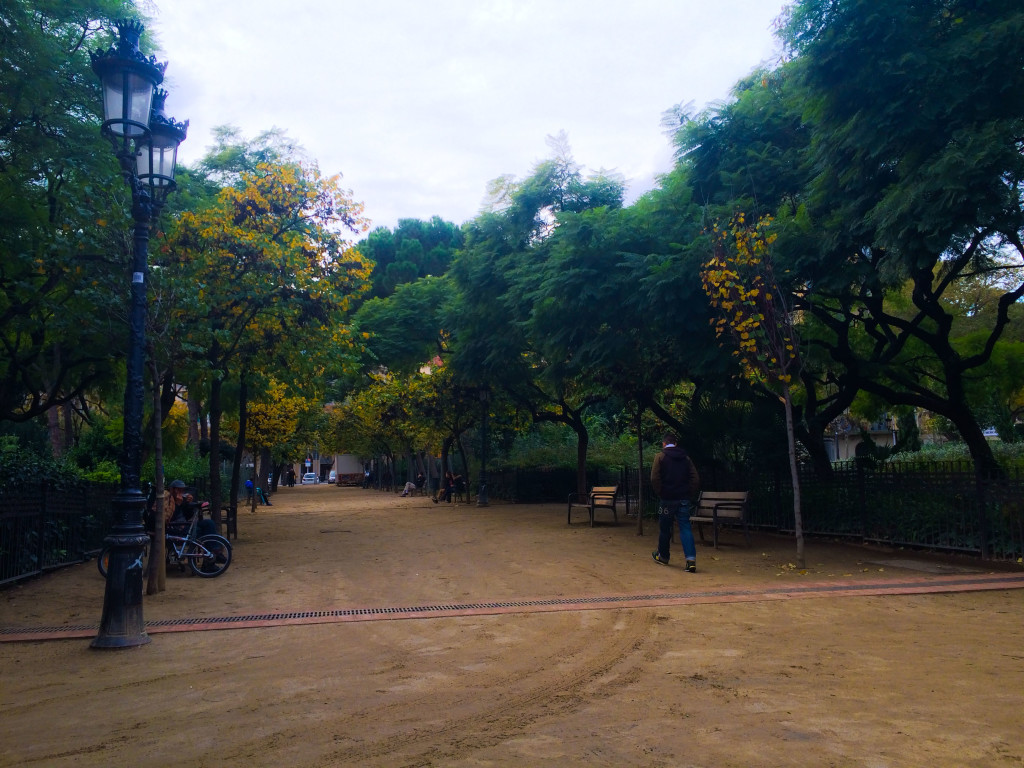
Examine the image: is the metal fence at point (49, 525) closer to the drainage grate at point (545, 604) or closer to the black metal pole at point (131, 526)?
the drainage grate at point (545, 604)

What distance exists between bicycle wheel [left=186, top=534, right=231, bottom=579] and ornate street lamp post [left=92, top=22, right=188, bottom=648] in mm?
3934

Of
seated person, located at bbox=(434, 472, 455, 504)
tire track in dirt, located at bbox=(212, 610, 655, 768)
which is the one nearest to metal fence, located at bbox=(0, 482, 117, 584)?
tire track in dirt, located at bbox=(212, 610, 655, 768)

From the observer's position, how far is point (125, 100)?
7484mm

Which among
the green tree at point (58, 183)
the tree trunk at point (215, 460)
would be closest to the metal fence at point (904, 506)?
the tree trunk at point (215, 460)

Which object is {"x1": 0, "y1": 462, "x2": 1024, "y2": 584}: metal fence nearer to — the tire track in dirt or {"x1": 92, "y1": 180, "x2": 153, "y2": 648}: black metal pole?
{"x1": 92, "y1": 180, "x2": 153, "y2": 648}: black metal pole

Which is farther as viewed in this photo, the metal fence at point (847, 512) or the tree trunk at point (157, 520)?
the metal fence at point (847, 512)

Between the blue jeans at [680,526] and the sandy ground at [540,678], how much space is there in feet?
1.50

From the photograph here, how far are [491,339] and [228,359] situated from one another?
819 cm

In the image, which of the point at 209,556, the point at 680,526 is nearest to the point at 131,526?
the point at 209,556

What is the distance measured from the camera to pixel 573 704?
498 cm

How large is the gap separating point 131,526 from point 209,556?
14.8 ft

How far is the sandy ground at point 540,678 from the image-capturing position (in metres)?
4.19

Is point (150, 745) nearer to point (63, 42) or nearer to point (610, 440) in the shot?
point (63, 42)

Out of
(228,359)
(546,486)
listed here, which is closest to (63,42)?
(228,359)
